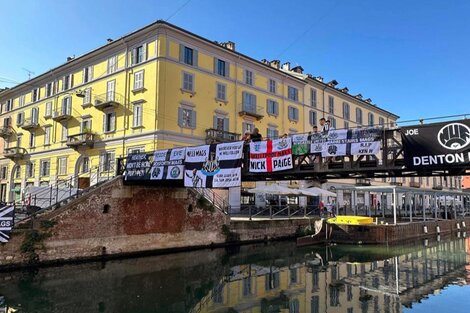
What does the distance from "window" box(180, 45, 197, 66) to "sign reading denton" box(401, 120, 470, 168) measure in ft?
76.0

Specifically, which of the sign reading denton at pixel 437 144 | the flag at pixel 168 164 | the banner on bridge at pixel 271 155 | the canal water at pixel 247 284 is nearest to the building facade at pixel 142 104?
the flag at pixel 168 164

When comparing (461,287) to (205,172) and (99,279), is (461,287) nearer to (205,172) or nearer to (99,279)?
(205,172)

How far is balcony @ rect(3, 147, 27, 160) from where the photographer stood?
43.7m

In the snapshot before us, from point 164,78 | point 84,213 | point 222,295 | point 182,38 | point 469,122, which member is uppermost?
point 182,38

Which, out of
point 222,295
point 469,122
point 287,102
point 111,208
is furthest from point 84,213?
point 287,102

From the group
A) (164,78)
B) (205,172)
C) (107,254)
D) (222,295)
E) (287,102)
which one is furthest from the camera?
(287,102)

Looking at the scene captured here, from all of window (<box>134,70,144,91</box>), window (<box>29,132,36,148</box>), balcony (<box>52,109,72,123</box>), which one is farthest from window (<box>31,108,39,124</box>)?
window (<box>134,70,144,91</box>)

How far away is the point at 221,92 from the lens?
34.9 meters

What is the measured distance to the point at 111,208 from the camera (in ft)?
64.8

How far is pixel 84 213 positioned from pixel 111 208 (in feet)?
4.71

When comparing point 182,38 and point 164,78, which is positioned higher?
point 182,38

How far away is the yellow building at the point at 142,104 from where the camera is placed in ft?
102

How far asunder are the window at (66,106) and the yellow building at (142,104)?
0.11 meters

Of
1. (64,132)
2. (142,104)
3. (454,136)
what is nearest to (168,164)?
(454,136)
